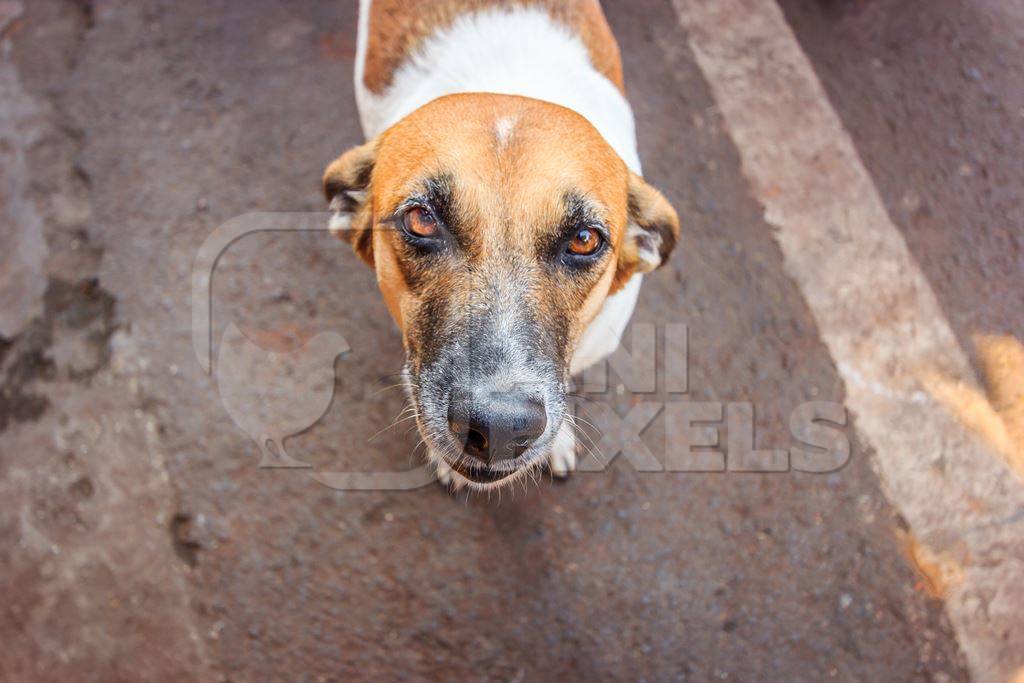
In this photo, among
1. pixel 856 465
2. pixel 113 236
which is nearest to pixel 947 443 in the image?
pixel 856 465

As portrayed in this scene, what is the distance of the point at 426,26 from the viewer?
293cm

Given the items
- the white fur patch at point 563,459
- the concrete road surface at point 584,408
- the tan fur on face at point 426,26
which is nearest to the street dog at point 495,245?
the tan fur on face at point 426,26

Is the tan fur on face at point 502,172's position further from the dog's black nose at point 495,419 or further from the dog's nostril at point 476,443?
the dog's nostril at point 476,443

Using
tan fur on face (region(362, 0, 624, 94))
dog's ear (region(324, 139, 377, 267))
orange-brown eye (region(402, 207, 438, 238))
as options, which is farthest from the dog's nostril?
tan fur on face (region(362, 0, 624, 94))

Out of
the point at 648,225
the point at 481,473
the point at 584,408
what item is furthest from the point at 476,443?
the point at 584,408

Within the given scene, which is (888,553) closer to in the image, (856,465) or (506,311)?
Result: (856,465)

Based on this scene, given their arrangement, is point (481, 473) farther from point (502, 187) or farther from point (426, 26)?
point (426, 26)

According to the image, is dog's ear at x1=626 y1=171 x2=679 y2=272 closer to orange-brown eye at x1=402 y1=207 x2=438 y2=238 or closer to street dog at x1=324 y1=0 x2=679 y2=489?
street dog at x1=324 y1=0 x2=679 y2=489

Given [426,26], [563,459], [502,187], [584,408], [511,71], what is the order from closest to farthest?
[502,187]
[511,71]
[426,26]
[563,459]
[584,408]

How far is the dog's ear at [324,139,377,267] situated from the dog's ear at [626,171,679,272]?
3.04ft

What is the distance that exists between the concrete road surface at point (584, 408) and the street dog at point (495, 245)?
1.05 metres

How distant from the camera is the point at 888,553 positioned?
10.5ft

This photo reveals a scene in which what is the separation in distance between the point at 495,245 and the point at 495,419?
55cm

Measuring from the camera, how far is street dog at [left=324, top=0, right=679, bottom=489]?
2.10 m
